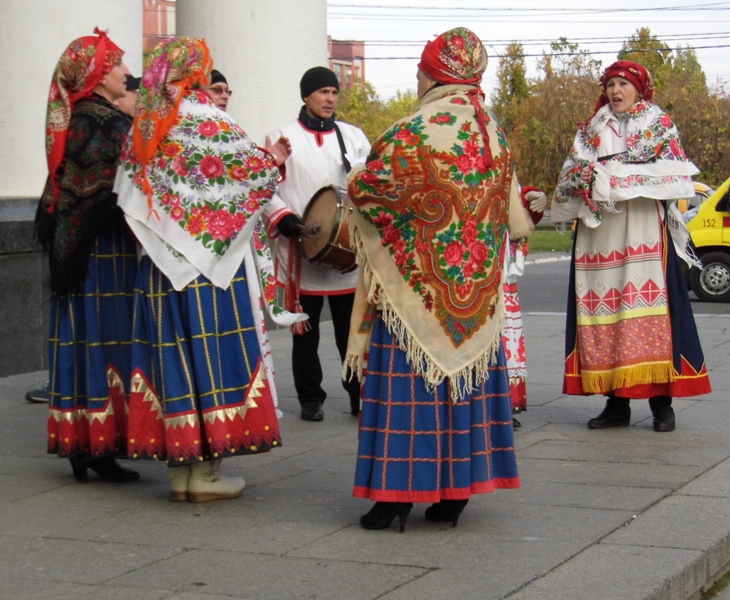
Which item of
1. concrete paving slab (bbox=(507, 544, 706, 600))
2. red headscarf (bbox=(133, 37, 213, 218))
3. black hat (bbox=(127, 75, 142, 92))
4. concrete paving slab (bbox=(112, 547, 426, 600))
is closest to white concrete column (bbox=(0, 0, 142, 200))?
black hat (bbox=(127, 75, 142, 92))

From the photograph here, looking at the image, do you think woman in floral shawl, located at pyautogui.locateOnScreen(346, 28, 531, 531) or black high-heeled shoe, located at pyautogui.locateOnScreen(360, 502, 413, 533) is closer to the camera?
woman in floral shawl, located at pyautogui.locateOnScreen(346, 28, 531, 531)

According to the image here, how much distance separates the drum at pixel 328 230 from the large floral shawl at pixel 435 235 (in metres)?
1.94

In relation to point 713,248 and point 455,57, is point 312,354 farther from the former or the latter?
point 713,248

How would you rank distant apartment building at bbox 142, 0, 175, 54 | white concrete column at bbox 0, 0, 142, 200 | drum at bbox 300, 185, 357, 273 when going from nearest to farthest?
drum at bbox 300, 185, 357, 273 < white concrete column at bbox 0, 0, 142, 200 < distant apartment building at bbox 142, 0, 175, 54

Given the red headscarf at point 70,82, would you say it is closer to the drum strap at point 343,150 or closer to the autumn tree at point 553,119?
the drum strap at point 343,150

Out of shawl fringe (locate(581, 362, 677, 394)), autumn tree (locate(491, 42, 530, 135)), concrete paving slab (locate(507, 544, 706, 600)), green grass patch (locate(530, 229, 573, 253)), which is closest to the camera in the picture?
concrete paving slab (locate(507, 544, 706, 600))

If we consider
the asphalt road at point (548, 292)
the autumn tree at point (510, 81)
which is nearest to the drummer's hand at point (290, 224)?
the asphalt road at point (548, 292)

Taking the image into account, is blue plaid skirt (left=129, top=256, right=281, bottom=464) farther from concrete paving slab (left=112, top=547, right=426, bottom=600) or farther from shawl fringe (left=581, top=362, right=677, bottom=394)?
shawl fringe (left=581, top=362, right=677, bottom=394)

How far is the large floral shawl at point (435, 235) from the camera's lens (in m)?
Answer: 4.79

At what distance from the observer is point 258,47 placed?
1159 centimetres

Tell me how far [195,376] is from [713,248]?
1231 cm

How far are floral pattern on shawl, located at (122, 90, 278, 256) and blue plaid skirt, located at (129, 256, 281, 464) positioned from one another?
0.77ft

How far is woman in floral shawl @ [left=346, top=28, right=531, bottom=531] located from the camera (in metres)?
4.81

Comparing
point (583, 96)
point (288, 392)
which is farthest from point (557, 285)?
point (583, 96)
